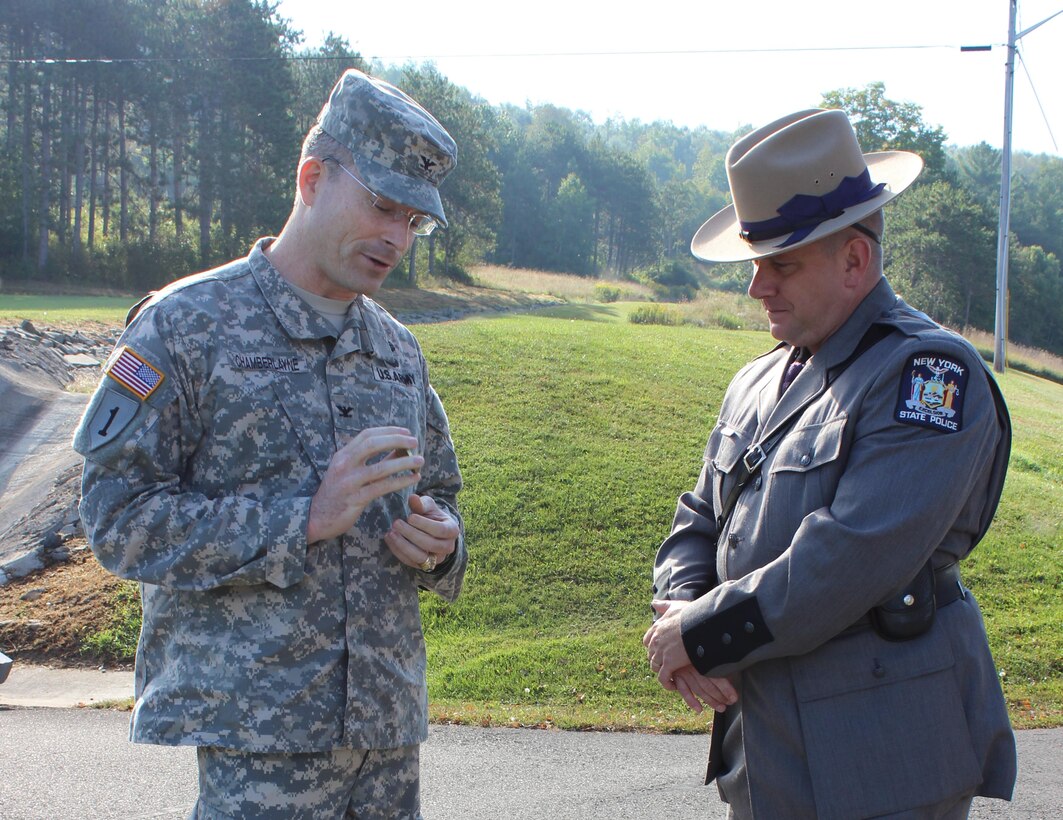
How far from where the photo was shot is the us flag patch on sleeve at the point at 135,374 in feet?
7.22

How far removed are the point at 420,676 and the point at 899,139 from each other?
66372 millimetres

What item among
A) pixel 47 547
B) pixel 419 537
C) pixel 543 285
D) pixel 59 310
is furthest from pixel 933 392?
pixel 543 285

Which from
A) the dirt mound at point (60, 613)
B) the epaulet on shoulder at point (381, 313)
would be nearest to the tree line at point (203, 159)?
the dirt mound at point (60, 613)

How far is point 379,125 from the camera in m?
2.39

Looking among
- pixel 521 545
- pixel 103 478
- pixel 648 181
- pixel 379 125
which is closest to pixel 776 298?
pixel 379 125

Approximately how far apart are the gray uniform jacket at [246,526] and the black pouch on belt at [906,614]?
1.14 m

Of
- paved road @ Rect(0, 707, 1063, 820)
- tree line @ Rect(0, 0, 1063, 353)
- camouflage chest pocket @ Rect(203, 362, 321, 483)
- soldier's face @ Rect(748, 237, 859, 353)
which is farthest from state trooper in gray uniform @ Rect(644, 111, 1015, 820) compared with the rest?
tree line @ Rect(0, 0, 1063, 353)

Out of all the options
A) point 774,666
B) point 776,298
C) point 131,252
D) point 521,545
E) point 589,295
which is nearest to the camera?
point 774,666

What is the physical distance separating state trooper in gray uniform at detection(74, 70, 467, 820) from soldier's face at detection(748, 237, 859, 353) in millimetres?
860

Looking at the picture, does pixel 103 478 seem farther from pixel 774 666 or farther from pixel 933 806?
pixel 933 806

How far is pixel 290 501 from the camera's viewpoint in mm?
2262

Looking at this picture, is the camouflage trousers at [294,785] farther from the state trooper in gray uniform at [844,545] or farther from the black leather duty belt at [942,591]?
the black leather duty belt at [942,591]

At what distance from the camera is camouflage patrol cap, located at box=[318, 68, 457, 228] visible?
7.79ft

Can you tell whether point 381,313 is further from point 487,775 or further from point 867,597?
point 487,775
